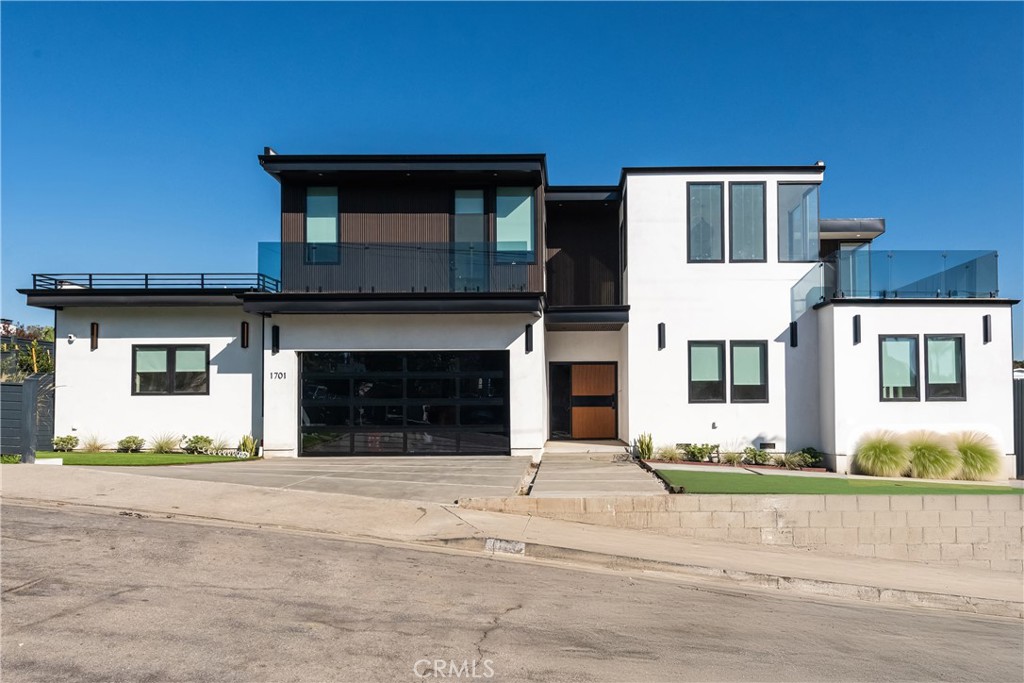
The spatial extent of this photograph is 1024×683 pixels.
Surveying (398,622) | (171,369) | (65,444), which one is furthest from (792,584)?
(65,444)

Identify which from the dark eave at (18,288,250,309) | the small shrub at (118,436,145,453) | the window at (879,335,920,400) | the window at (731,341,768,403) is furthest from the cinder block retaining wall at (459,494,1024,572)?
the small shrub at (118,436,145,453)

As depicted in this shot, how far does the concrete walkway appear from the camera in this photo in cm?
840

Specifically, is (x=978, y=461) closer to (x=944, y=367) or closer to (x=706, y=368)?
(x=944, y=367)

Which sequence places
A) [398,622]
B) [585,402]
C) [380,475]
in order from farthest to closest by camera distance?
[585,402] < [380,475] < [398,622]

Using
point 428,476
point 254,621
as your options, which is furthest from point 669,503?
point 254,621

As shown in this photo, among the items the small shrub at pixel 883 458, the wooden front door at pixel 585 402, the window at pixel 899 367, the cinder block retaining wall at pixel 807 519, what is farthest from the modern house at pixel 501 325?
the cinder block retaining wall at pixel 807 519

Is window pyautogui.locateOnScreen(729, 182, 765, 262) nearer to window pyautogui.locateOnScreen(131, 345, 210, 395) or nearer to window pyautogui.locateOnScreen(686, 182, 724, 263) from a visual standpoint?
window pyautogui.locateOnScreen(686, 182, 724, 263)

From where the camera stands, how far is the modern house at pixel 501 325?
16.1 metres

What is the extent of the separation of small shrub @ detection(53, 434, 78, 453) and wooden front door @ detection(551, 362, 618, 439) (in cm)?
1255

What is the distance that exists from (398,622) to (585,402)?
14030 mm

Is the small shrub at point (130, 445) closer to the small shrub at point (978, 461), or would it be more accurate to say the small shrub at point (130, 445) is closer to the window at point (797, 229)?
the window at point (797, 229)

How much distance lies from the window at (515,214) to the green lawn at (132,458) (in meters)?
8.71

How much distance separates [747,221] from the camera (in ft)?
56.9

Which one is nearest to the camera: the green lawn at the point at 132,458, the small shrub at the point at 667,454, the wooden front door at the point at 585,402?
the green lawn at the point at 132,458
